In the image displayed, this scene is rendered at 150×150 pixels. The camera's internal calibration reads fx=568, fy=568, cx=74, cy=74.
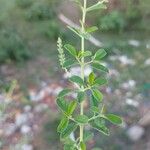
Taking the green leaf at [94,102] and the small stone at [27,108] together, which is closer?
the green leaf at [94,102]

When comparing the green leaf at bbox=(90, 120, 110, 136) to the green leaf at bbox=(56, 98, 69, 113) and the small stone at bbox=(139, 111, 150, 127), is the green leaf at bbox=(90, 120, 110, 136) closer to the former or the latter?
the green leaf at bbox=(56, 98, 69, 113)

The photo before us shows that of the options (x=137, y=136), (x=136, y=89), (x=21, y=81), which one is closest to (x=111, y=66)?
(x=136, y=89)

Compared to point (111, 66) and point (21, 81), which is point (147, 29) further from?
point (21, 81)

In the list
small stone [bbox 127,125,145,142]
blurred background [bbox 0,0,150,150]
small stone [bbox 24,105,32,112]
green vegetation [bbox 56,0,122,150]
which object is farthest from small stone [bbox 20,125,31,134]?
green vegetation [bbox 56,0,122,150]

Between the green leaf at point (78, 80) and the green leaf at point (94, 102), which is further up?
the green leaf at point (78, 80)

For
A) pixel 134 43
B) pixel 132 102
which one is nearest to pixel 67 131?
pixel 132 102

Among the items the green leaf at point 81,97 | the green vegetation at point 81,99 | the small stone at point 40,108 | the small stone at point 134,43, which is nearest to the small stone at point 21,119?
the small stone at point 40,108

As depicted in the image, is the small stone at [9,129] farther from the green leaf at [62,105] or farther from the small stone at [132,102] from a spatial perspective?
the green leaf at [62,105]
